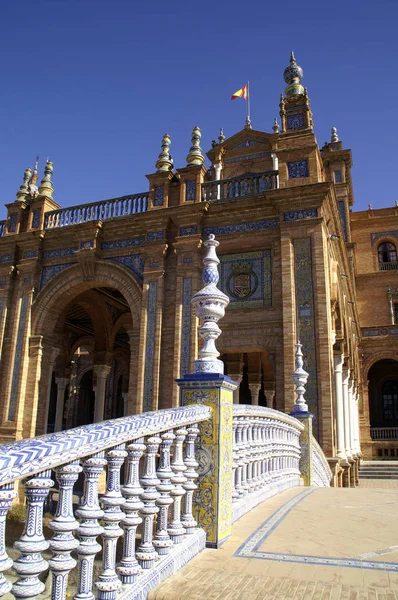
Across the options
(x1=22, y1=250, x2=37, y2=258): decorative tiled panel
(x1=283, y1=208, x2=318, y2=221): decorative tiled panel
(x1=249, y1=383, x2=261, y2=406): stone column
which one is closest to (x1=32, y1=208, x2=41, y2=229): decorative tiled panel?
(x1=22, y1=250, x2=37, y2=258): decorative tiled panel

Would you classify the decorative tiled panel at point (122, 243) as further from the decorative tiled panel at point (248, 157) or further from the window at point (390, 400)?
the window at point (390, 400)

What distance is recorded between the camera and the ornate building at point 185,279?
511 inches

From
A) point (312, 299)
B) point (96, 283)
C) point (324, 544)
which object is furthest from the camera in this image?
point (96, 283)

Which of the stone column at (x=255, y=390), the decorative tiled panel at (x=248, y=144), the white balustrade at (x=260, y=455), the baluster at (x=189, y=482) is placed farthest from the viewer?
the decorative tiled panel at (x=248, y=144)

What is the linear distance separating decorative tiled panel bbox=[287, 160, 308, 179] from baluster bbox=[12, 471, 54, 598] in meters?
12.8

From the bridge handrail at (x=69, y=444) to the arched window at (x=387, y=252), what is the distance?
2876 cm

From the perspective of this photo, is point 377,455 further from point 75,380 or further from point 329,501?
point 329,501

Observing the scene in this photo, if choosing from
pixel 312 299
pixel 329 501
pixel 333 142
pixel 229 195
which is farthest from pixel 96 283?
pixel 333 142

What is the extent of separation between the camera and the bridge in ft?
6.72

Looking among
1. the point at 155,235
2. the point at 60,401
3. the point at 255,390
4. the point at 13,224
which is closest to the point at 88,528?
the point at 155,235

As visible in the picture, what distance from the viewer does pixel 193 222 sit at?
48.7ft

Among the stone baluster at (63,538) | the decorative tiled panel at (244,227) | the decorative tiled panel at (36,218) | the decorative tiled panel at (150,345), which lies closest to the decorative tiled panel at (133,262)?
the decorative tiled panel at (150,345)

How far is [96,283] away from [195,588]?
46.1 feet

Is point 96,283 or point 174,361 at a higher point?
point 96,283
